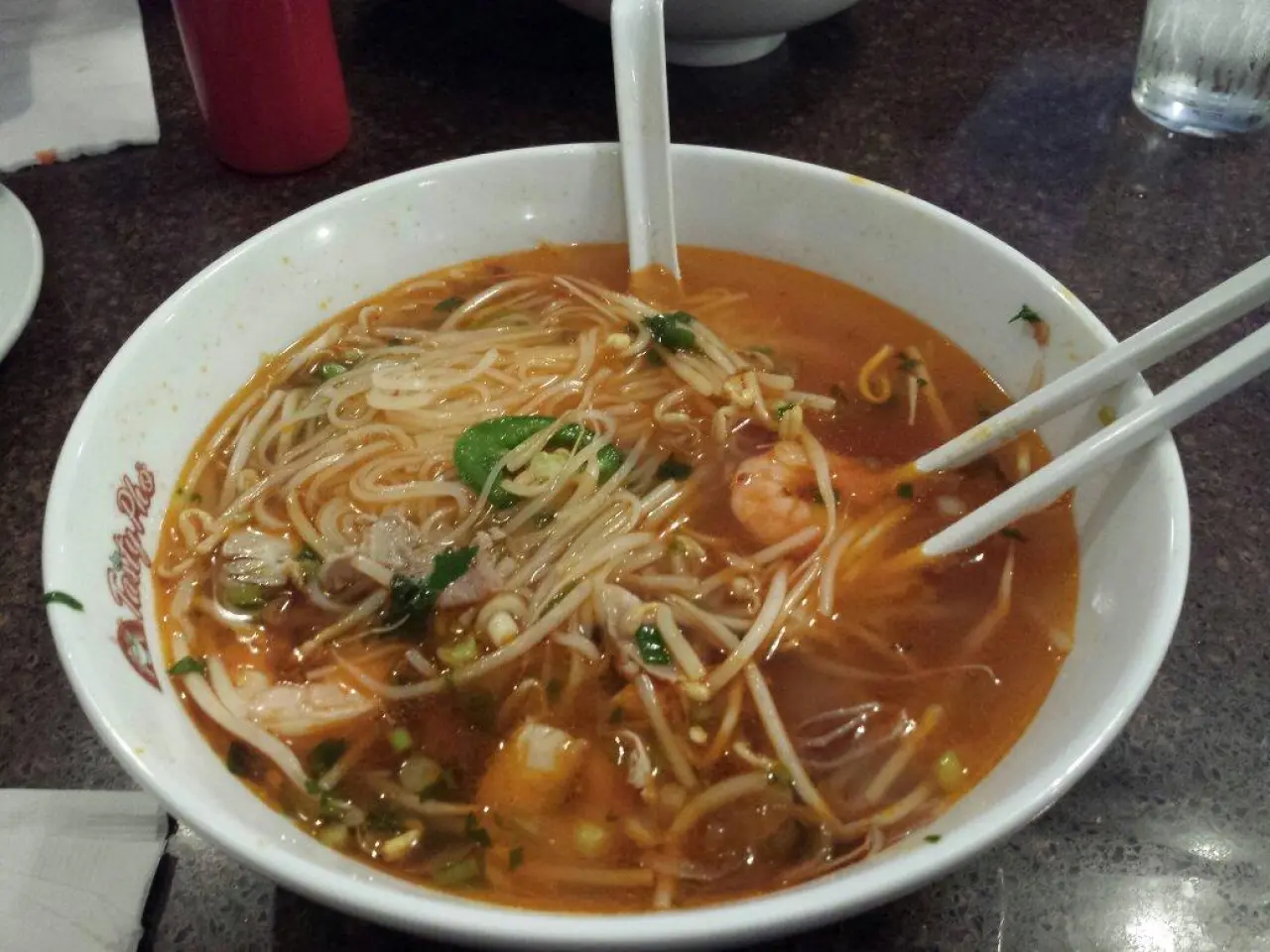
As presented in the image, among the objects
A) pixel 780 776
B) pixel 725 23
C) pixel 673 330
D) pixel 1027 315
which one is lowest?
pixel 780 776

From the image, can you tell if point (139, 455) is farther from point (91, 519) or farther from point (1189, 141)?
point (1189, 141)

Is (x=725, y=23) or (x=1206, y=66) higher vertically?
(x=725, y=23)

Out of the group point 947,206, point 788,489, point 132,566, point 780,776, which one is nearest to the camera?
point 780,776

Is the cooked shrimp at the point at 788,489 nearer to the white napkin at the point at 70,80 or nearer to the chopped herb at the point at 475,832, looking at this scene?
the chopped herb at the point at 475,832

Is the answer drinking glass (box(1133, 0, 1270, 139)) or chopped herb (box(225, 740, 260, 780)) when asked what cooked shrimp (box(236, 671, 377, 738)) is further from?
drinking glass (box(1133, 0, 1270, 139))

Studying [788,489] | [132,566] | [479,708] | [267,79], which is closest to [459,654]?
[479,708]

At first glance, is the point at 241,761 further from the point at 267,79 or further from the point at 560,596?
the point at 267,79

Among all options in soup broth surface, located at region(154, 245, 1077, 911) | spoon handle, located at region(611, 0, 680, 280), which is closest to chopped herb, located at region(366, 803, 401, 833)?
soup broth surface, located at region(154, 245, 1077, 911)
